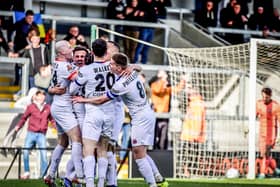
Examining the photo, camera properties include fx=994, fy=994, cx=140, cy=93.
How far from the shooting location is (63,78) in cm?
1335

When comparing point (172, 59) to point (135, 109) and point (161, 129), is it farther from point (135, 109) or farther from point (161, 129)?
point (135, 109)

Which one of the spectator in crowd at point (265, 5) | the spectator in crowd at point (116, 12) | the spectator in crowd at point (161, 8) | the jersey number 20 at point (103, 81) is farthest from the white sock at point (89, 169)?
the spectator in crowd at point (265, 5)

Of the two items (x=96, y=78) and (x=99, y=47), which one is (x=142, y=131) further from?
(x=99, y=47)

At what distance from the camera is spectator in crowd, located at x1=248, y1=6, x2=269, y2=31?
24797 mm

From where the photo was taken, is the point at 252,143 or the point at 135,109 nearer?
the point at 135,109

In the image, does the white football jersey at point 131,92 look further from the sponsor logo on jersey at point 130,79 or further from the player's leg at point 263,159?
the player's leg at point 263,159

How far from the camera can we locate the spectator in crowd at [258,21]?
24.8 metres

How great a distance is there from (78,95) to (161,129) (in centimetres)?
808

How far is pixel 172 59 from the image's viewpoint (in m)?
21.0

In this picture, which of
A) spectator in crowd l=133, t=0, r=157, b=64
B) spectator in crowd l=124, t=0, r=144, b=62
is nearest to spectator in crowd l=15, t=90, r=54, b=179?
spectator in crowd l=124, t=0, r=144, b=62

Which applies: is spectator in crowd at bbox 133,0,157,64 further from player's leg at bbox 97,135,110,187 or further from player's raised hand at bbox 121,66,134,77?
player's leg at bbox 97,135,110,187

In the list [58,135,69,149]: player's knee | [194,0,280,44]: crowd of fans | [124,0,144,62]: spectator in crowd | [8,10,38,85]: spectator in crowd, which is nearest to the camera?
[58,135,69,149]: player's knee

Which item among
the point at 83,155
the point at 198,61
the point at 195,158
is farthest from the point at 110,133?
the point at 198,61

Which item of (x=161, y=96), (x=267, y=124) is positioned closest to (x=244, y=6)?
(x=161, y=96)
